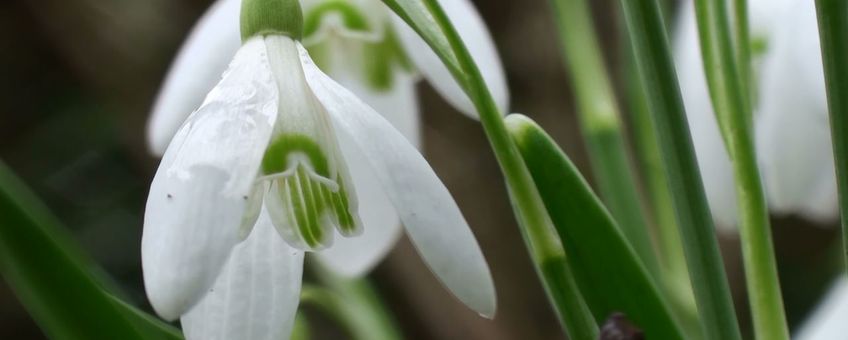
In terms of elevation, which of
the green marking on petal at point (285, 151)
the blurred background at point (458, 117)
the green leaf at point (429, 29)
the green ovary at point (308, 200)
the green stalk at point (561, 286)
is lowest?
the blurred background at point (458, 117)

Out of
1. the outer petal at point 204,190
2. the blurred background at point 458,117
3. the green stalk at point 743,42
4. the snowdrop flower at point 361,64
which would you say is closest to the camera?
the outer petal at point 204,190

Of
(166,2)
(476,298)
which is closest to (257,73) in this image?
(476,298)

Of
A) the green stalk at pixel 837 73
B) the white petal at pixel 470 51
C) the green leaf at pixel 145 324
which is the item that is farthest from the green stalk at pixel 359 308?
the green stalk at pixel 837 73

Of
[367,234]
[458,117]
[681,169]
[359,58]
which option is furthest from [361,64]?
[458,117]

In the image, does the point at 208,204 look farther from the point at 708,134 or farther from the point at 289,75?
the point at 708,134

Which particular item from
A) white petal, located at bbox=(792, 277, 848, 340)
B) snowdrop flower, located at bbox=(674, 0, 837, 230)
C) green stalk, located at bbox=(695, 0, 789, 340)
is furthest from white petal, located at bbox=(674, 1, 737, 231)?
green stalk, located at bbox=(695, 0, 789, 340)

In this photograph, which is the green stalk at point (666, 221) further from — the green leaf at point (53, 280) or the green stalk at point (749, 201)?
the green leaf at point (53, 280)
